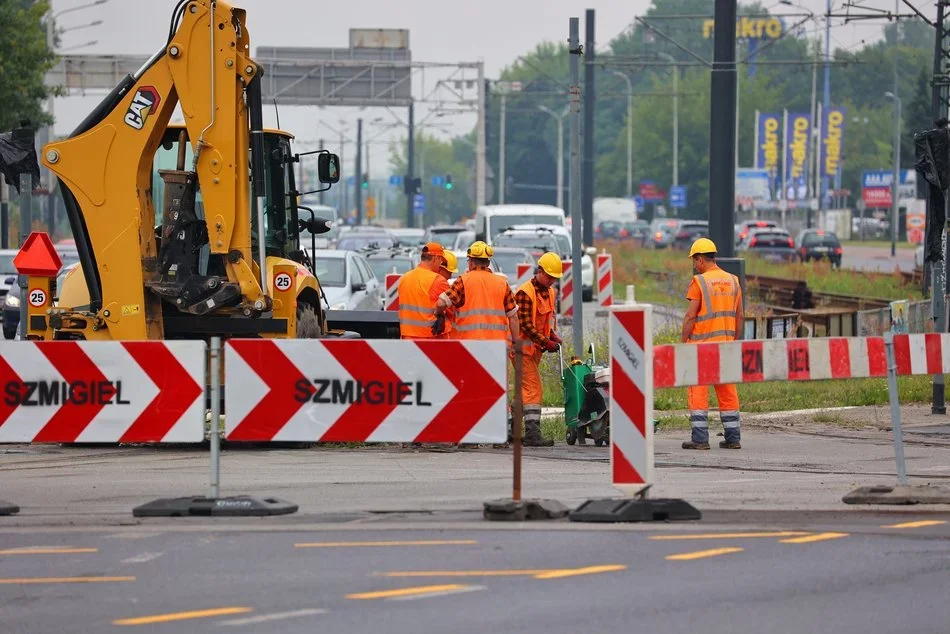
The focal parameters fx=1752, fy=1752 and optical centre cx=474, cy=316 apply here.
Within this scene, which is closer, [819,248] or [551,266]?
[551,266]

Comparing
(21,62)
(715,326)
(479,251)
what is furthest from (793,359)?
(21,62)

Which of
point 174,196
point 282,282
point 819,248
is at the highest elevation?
point 174,196

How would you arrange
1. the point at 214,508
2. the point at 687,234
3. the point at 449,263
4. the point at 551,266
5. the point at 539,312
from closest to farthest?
the point at 214,508
the point at 551,266
the point at 539,312
the point at 449,263
the point at 687,234

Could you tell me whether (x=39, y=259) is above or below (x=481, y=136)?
below

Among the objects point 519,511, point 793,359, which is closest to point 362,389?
point 519,511

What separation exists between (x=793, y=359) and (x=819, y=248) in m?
54.7

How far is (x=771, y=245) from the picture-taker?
2618 inches

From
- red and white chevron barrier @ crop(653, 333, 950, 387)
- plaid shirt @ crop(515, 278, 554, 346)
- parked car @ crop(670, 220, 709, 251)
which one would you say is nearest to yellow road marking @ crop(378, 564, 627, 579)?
red and white chevron barrier @ crop(653, 333, 950, 387)

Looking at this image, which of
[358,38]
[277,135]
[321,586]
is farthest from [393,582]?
[358,38]

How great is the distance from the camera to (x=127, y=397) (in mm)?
11141

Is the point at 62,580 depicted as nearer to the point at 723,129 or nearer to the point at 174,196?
the point at 174,196

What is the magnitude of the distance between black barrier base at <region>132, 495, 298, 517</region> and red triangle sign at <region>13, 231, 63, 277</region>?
4.79 m

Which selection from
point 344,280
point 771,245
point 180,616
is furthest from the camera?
point 771,245

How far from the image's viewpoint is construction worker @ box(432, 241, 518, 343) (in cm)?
1494
